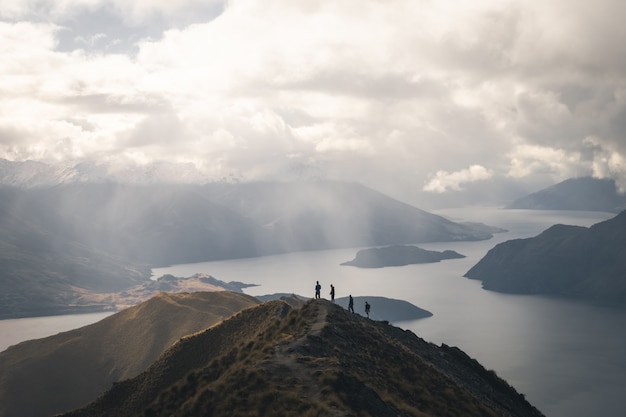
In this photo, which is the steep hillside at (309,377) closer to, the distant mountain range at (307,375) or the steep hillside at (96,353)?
the distant mountain range at (307,375)

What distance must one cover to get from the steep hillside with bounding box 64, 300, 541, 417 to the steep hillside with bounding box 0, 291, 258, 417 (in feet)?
274

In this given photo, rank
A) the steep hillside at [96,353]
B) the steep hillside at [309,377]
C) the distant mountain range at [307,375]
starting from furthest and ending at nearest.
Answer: the steep hillside at [96,353] → the distant mountain range at [307,375] → the steep hillside at [309,377]

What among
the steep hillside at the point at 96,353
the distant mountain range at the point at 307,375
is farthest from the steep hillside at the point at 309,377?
the steep hillside at the point at 96,353

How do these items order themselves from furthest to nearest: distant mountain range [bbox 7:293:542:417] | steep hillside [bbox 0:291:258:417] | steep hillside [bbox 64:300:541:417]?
1. steep hillside [bbox 0:291:258:417]
2. distant mountain range [bbox 7:293:542:417]
3. steep hillside [bbox 64:300:541:417]

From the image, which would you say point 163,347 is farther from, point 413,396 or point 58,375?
point 413,396

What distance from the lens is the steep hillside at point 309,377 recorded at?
4206 cm

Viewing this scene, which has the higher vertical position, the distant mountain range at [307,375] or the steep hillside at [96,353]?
the distant mountain range at [307,375]

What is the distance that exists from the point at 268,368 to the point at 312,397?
21.9 ft

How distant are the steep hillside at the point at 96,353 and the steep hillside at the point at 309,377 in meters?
83.4

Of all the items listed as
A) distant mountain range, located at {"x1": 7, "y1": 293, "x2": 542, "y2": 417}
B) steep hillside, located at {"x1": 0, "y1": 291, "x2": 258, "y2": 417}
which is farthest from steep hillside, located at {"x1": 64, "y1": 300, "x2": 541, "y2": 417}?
steep hillside, located at {"x1": 0, "y1": 291, "x2": 258, "y2": 417}

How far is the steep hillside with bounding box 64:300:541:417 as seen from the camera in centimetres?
4206

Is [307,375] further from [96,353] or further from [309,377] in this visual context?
[96,353]

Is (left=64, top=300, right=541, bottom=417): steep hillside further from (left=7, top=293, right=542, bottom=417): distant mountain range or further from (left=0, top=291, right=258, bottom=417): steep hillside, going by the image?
(left=0, top=291, right=258, bottom=417): steep hillside

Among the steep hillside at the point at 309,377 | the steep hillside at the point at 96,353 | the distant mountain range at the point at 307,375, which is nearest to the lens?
the steep hillside at the point at 309,377
